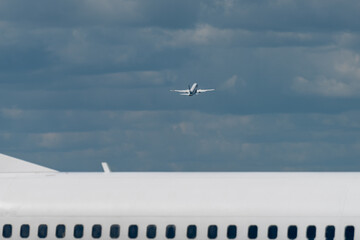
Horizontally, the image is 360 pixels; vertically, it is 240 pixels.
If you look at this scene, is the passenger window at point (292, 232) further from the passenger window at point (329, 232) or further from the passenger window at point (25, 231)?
the passenger window at point (25, 231)

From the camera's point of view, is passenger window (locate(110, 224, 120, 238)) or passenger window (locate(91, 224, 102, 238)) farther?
passenger window (locate(91, 224, 102, 238))

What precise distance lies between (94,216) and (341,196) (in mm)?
9707

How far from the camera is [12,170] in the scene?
4016 cm

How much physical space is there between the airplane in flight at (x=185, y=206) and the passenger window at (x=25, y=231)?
40 millimetres

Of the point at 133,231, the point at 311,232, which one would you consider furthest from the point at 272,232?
the point at 133,231

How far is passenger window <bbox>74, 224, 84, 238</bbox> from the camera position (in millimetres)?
35875

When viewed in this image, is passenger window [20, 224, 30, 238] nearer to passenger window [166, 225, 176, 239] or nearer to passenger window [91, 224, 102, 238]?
passenger window [91, 224, 102, 238]

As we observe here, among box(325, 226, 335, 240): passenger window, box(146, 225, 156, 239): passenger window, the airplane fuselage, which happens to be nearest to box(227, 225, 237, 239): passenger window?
the airplane fuselage

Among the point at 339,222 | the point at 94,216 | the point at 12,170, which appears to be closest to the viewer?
the point at 339,222

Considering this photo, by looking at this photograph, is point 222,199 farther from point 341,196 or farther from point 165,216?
point 341,196

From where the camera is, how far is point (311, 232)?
1330 inches

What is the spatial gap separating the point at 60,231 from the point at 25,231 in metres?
1.47

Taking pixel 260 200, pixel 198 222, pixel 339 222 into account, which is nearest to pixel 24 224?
pixel 198 222

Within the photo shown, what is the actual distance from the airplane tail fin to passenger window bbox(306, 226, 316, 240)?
12625 mm
